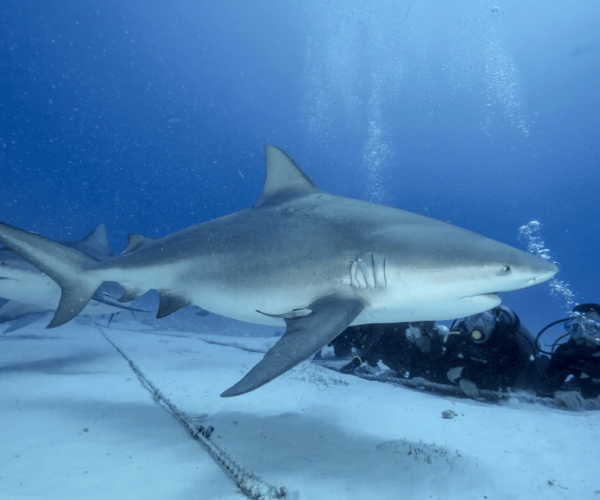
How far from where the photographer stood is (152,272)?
3.71m

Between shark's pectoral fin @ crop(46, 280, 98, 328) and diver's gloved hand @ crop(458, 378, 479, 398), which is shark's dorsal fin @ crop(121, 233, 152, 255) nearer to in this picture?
shark's pectoral fin @ crop(46, 280, 98, 328)

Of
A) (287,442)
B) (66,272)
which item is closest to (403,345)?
(287,442)

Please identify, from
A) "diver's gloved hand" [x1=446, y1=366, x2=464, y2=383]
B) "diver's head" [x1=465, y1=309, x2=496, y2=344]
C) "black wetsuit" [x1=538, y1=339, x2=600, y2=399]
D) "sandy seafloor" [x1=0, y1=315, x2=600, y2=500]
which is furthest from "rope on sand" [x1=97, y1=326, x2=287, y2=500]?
"black wetsuit" [x1=538, y1=339, x2=600, y2=399]

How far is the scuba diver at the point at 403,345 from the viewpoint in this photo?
18.1 ft

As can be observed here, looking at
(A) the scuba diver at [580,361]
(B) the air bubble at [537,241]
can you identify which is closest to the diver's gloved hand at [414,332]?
(A) the scuba diver at [580,361]

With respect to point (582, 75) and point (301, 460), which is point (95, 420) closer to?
point (301, 460)

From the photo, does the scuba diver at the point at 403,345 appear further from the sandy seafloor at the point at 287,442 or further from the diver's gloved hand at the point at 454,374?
the sandy seafloor at the point at 287,442

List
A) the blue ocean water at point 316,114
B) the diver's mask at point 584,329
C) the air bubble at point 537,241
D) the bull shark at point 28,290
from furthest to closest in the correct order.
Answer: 1. the air bubble at point 537,241
2. the blue ocean water at point 316,114
3. the bull shark at point 28,290
4. the diver's mask at point 584,329

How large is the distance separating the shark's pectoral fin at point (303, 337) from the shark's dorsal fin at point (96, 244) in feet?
21.7

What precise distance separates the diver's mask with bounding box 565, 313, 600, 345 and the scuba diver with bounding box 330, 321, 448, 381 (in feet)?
5.90

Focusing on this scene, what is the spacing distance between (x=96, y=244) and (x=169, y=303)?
17.1 feet

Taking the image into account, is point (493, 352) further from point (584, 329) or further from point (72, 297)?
point (72, 297)

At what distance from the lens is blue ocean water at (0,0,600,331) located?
71.4m

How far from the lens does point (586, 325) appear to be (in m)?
4.95
